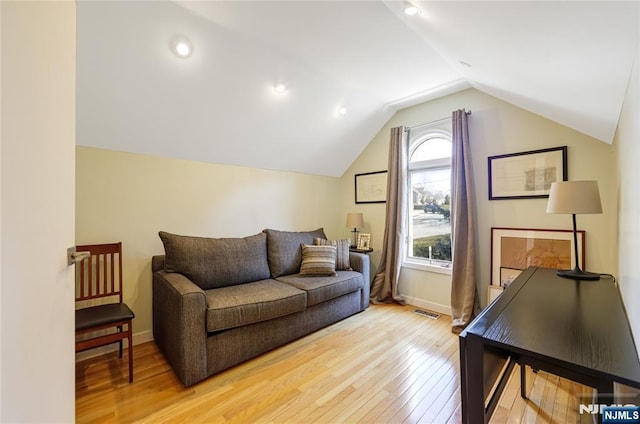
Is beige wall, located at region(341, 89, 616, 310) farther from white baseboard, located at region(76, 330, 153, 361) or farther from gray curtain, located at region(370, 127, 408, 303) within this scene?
white baseboard, located at region(76, 330, 153, 361)

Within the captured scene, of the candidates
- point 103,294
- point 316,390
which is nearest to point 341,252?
point 316,390

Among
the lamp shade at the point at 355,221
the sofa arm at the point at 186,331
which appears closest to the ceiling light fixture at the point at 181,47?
the sofa arm at the point at 186,331

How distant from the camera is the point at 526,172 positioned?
8.78ft

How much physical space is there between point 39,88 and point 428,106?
3.57 metres

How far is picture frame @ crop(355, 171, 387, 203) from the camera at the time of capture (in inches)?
152

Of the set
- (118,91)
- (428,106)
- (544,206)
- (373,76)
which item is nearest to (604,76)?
(544,206)

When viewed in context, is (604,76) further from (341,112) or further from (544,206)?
(341,112)

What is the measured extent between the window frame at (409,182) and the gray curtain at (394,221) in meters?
0.11

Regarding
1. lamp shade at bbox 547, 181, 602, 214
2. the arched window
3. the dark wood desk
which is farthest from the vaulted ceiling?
the dark wood desk

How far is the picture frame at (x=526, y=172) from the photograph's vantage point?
2520mm

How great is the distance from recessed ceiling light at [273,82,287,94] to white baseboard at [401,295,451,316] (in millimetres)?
2951

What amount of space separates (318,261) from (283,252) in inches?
16.8

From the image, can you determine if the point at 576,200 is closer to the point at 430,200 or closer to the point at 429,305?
the point at 430,200

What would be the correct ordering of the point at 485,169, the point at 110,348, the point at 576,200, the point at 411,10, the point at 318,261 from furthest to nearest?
the point at 318,261 < the point at 485,169 < the point at 110,348 < the point at 576,200 < the point at 411,10
